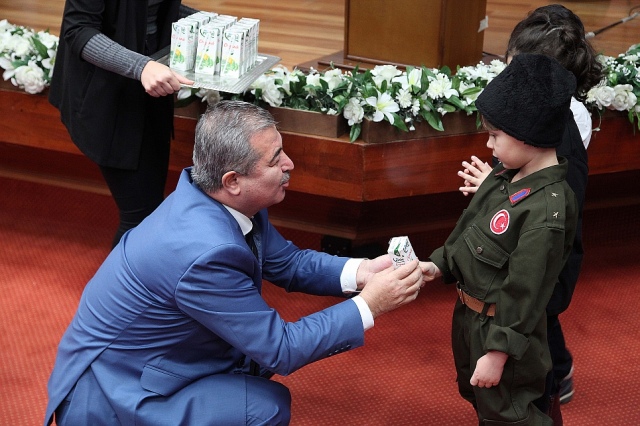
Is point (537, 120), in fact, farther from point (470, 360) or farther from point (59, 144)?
point (59, 144)

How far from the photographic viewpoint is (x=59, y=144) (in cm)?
349

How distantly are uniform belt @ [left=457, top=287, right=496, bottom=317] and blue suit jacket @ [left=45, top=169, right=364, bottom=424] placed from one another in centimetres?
26

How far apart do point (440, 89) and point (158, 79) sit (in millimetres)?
1005

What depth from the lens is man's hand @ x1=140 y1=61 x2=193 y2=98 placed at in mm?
2494

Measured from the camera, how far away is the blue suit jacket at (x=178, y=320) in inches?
73.7

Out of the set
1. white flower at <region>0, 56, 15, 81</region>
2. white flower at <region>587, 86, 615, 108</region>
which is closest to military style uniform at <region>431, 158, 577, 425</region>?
white flower at <region>587, 86, 615, 108</region>

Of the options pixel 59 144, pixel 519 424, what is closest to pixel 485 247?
pixel 519 424

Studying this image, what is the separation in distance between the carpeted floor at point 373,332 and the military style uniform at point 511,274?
61cm

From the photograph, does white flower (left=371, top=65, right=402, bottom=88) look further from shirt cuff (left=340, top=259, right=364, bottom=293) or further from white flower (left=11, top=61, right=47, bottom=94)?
white flower (left=11, top=61, right=47, bottom=94)

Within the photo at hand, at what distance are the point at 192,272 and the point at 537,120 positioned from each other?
77 cm

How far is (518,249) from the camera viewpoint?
1853 mm

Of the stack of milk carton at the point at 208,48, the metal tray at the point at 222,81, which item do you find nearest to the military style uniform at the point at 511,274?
the metal tray at the point at 222,81

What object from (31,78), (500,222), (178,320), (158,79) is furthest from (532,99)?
(31,78)

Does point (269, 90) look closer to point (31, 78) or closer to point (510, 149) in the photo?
point (31, 78)
